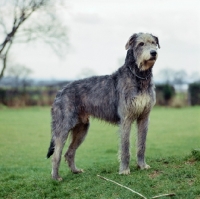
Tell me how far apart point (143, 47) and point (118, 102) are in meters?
1.38

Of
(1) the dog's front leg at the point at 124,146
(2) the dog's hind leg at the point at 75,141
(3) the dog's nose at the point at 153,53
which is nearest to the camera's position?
(3) the dog's nose at the point at 153,53

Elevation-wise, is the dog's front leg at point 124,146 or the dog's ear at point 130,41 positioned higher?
the dog's ear at point 130,41

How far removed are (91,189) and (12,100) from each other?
118ft

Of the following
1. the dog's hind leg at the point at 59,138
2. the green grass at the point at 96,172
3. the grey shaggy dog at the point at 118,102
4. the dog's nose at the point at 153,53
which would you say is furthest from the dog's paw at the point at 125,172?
the dog's nose at the point at 153,53

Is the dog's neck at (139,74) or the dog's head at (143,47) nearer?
the dog's head at (143,47)

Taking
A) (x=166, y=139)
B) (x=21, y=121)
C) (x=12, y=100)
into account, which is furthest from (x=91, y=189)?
(x=12, y=100)

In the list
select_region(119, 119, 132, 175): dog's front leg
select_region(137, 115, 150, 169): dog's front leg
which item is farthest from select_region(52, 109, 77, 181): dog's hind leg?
select_region(137, 115, 150, 169): dog's front leg

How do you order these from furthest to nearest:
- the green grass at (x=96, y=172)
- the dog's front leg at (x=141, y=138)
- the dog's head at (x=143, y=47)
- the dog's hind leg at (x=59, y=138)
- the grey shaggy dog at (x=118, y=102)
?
1. the dog's hind leg at (x=59, y=138)
2. the dog's front leg at (x=141, y=138)
3. the grey shaggy dog at (x=118, y=102)
4. the dog's head at (x=143, y=47)
5. the green grass at (x=96, y=172)

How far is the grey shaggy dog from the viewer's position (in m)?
8.62

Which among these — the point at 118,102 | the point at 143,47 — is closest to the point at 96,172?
the point at 118,102

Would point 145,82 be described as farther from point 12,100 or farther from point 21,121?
point 12,100

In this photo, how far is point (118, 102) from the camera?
29.4 ft

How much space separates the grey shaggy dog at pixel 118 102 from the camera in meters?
8.62

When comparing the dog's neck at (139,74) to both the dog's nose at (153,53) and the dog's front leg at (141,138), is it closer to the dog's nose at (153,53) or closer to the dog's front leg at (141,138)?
the dog's nose at (153,53)
